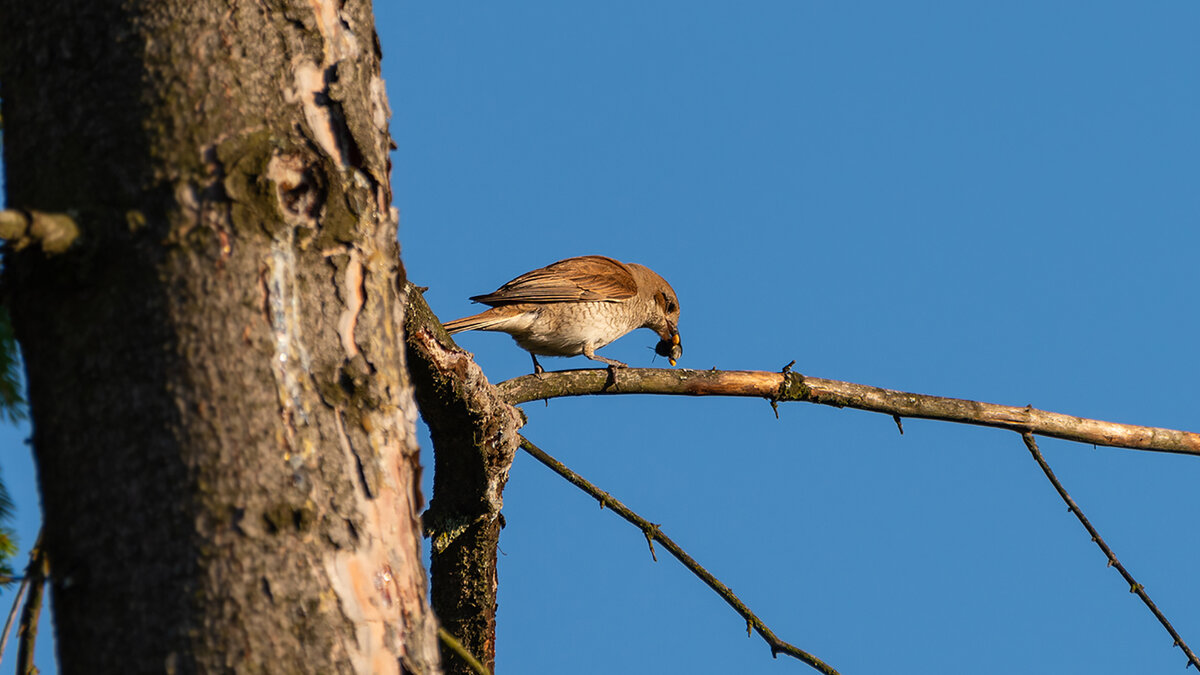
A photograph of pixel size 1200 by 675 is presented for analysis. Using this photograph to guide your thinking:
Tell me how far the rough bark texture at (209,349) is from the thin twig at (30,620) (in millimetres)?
488

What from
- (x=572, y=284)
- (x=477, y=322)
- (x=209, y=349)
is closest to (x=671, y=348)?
(x=572, y=284)

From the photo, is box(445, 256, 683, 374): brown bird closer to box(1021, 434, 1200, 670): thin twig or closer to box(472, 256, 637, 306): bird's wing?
box(472, 256, 637, 306): bird's wing

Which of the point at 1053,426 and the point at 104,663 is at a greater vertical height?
the point at 1053,426

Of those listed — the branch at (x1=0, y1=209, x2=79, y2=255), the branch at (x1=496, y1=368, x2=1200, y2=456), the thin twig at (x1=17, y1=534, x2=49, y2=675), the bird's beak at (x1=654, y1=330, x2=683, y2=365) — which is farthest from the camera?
the bird's beak at (x1=654, y1=330, x2=683, y2=365)

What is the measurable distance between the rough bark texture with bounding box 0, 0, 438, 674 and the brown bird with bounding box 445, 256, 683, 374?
15.9 ft

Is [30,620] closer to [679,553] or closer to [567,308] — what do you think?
[679,553]

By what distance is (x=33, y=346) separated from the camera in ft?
5.56

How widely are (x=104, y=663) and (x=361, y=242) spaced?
804 mm

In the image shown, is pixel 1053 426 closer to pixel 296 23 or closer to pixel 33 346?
pixel 296 23

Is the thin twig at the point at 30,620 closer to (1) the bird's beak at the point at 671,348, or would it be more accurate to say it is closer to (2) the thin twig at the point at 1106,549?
(2) the thin twig at the point at 1106,549

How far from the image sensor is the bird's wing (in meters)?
7.37

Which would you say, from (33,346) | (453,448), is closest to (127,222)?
(33,346)

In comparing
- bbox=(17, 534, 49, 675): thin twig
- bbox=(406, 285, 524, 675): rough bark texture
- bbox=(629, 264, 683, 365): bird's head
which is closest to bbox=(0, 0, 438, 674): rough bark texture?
bbox=(17, 534, 49, 675): thin twig

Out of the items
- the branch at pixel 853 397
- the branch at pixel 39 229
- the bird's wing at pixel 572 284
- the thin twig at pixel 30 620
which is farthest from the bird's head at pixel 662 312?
the branch at pixel 39 229
